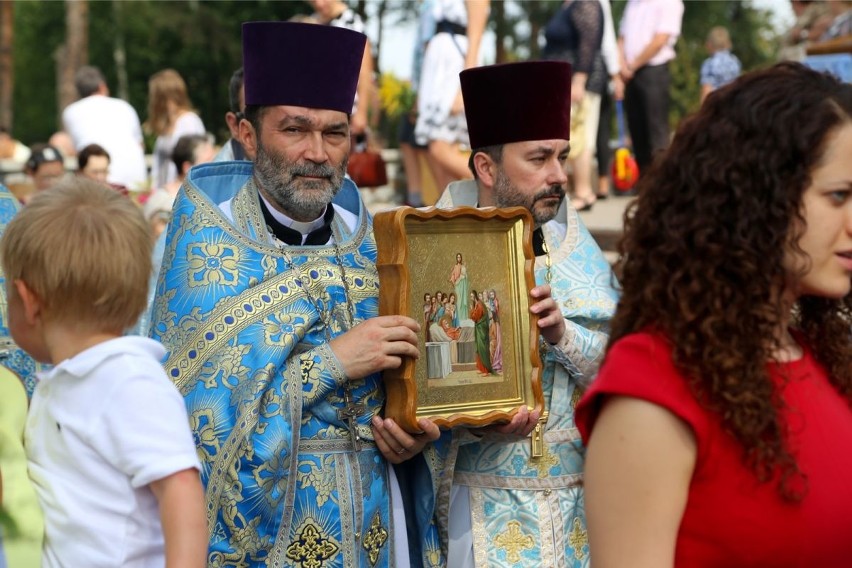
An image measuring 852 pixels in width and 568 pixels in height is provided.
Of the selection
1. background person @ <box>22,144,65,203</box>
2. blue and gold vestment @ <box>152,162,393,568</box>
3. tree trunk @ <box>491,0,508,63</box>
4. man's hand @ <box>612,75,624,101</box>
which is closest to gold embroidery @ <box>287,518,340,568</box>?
blue and gold vestment @ <box>152,162,393,568</box>

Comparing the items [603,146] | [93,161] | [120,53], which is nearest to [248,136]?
[93,161]

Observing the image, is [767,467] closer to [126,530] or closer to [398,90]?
[126,530]

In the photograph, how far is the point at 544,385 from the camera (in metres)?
4.43

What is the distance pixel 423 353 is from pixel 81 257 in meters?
1.38

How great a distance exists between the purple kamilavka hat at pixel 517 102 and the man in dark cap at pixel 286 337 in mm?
484

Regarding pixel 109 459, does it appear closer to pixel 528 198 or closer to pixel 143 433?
pixel 143 433

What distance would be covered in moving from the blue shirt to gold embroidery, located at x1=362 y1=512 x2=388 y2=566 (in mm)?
8486

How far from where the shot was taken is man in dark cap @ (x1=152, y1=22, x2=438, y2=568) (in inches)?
155

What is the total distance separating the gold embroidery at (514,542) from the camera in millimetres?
4395

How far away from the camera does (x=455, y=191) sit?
15.8 feet

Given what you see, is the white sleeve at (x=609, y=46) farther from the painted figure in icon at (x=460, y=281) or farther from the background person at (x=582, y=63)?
the painted figure in icon at (x=460, y=281)

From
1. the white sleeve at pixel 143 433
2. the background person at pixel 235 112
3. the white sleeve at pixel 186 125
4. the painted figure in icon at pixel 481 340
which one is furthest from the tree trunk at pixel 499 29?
the white sleeve at pixel 143 433

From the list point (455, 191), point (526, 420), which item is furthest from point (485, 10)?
point (526, 420)

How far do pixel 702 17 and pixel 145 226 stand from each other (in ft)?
150
